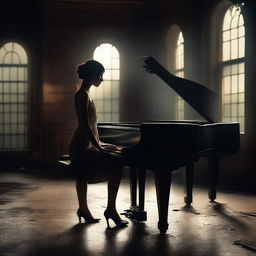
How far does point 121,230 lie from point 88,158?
0.73 m

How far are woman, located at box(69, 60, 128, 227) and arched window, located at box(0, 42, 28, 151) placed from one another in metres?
6.37

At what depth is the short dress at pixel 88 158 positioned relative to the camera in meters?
4.77

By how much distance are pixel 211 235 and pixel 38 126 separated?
22.9 feet

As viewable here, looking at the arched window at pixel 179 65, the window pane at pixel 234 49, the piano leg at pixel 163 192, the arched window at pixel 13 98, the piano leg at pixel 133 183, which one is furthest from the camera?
the arched window at pixel 13 98

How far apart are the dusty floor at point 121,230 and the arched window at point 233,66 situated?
64.9 inches

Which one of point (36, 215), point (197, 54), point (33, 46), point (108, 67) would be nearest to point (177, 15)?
point (197, 54)

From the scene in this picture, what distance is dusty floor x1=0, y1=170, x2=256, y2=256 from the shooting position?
3961 mm

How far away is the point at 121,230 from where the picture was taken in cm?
468

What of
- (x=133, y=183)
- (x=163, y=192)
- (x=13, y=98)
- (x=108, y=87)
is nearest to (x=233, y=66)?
(x=108, y=87)

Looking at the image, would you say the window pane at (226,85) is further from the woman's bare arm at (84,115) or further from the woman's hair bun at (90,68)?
the woman's bare arm at (84,115)

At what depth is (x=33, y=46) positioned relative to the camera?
35.7 ft

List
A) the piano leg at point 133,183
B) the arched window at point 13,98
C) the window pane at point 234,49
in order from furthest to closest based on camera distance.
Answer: the arched window at point 13,98 → the window pane at point 234,49 → the piano leg at point 133,183

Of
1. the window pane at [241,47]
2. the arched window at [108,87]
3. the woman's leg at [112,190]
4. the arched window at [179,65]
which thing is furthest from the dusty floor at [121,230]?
the arched window at [108,87]

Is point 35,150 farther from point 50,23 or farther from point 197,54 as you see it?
point 197,54
